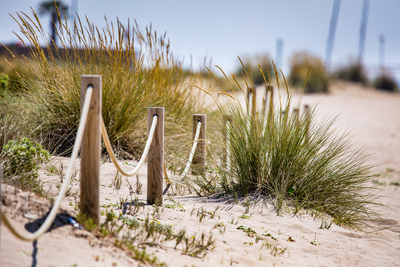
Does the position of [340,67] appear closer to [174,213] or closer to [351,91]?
[351,91]

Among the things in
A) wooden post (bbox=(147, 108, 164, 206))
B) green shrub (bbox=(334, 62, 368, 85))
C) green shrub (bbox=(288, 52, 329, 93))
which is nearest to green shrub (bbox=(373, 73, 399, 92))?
green shrub (bbox=(334, 62, 368, 85))

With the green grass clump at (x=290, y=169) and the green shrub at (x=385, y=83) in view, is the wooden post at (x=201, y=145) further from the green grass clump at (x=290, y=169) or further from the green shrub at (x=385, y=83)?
the green shrub at (x=385, y=83)

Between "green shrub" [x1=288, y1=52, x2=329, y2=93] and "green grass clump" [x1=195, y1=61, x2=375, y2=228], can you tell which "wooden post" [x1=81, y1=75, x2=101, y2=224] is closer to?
"green grass clump" [x1=195, y1=61, x2=375, y2=228]

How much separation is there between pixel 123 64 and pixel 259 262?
341 centimetres

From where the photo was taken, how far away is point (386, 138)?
12375 millimetres

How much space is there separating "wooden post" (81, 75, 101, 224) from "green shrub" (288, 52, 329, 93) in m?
16.4

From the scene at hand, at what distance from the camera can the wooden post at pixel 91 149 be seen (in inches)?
98.5

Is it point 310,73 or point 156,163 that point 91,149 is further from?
point 310,73

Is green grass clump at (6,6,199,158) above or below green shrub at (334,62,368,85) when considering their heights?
below

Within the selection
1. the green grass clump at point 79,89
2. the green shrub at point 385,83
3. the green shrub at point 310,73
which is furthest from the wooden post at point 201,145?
the green shrub at point 385,83

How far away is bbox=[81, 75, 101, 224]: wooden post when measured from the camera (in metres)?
2.50

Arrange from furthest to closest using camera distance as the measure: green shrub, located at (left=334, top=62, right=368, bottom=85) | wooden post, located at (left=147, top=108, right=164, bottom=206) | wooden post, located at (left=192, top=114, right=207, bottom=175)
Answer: green shrub, located at (left=334, top=62, right=368, bottom=85) → wooden post, located at (left=192, top=114, right=207, bottom=175) → wooden post, located at (left=147, top=108, right=164, bottom=206)

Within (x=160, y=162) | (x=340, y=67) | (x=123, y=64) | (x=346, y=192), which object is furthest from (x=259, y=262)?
(x=340, y=67)

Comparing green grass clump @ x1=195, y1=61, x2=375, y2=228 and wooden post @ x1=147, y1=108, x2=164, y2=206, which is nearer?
wooden post @ x1=147, y1=108, x2=164, y2=206
